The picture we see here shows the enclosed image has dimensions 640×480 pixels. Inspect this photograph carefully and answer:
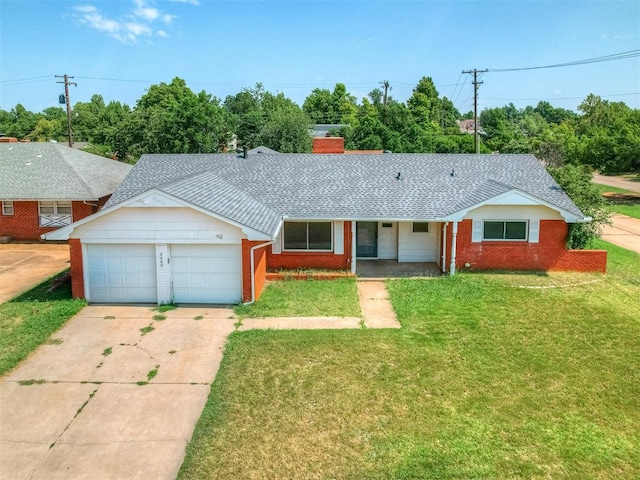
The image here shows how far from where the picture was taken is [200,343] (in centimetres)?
1223

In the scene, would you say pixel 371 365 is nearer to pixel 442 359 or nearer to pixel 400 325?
pixel 442 359

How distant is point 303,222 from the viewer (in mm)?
18625

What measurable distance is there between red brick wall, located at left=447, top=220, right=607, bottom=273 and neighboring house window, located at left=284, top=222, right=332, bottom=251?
458 centimetres

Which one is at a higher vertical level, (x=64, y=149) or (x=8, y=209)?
(x=64, y=149)

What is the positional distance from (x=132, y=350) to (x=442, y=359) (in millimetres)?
7222

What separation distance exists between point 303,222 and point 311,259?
1412 mm

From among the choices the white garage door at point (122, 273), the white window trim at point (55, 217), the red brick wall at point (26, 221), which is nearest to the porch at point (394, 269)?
the white garage door at point (122, 273)

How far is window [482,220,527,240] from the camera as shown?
18.2 metres

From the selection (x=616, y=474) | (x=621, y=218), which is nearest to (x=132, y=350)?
(x=616, y=474)

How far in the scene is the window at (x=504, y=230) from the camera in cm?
1825

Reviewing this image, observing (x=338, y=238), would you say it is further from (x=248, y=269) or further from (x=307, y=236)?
(x=248, y=269)

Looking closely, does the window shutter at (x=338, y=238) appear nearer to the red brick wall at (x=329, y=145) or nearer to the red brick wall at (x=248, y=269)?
the red brick wall at (x=248, y=269)

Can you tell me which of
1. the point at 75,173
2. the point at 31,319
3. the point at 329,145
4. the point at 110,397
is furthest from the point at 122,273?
the point at 329,145

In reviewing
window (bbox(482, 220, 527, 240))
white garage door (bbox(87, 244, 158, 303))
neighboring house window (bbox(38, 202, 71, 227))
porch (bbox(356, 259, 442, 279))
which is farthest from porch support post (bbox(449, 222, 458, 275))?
neighboring house window (bbox(38, 202, 71, 227))
